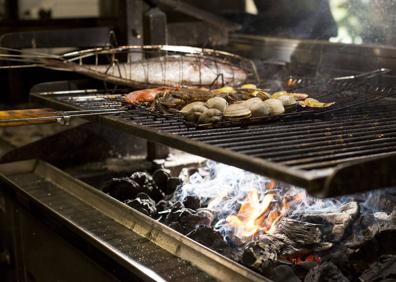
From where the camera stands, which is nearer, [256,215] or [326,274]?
[326,274]

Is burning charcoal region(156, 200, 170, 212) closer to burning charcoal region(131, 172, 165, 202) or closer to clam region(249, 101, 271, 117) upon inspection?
burning charcoal region(131, 172, 165, 202)

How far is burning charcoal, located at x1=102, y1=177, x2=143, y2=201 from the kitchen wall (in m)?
5.56

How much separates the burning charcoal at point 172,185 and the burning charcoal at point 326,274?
1.53 metres

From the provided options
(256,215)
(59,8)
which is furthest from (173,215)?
(59,8)

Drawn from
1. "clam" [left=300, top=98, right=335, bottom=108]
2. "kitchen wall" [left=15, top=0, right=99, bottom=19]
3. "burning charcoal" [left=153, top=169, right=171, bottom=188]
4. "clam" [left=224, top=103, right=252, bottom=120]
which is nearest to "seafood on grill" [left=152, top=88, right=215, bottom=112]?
"clam" [left=224, top=103, right=252, bottom=120]

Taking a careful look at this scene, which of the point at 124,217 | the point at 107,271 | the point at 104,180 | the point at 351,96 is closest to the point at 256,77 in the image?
the point at 351,96

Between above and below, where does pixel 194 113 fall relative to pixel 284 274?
above

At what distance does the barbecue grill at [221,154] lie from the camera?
2098 mm

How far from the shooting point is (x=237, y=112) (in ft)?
9.16

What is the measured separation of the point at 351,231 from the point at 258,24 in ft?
11.3

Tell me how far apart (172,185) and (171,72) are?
794 mm

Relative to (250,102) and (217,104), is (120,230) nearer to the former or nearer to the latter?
(217,104)

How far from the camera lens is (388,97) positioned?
3.51 metres

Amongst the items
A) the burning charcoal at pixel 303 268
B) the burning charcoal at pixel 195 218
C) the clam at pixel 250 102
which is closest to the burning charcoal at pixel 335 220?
the burning charcoal at pixel 303 268
